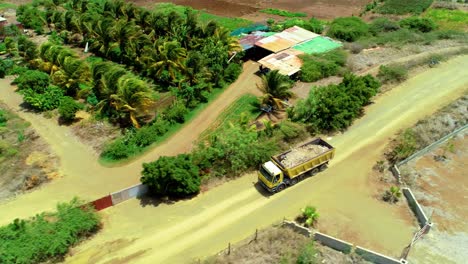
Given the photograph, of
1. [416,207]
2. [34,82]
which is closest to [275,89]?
[416,207]

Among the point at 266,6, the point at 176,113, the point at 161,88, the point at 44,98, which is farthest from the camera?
the point at 266,6

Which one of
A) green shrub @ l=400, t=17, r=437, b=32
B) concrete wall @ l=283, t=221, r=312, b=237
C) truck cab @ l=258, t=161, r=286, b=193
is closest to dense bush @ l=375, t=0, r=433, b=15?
green shrub @ l=400, t=17, r=437, b=32

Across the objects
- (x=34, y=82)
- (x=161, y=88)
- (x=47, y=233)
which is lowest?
(x=47, y=233)

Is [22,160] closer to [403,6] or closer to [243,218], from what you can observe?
[243,218]

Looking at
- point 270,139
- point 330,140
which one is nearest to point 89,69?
point 270,139

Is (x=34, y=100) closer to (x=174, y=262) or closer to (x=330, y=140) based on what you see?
(x=174, y=262)

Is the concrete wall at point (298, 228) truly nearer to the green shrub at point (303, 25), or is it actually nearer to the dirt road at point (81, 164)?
the dirt road at point (81, 164)

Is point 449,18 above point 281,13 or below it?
below
